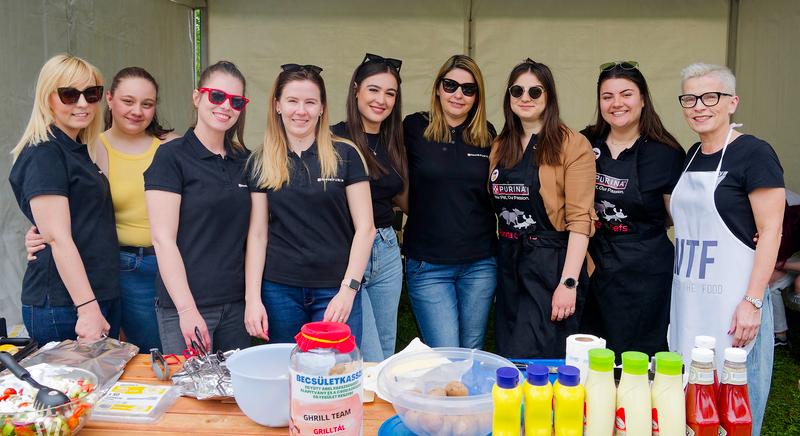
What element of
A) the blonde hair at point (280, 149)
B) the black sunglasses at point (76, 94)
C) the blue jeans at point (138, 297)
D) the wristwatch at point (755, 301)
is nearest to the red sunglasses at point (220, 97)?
the blonde hair at point (280, 149)

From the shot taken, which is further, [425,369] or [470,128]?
[470,128]

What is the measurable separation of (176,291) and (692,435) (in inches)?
63.1

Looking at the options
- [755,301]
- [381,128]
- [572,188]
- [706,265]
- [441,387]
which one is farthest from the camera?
[381,128]

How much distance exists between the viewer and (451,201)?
272 cm

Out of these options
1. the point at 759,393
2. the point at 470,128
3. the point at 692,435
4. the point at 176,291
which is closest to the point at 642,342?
the point at 759,393

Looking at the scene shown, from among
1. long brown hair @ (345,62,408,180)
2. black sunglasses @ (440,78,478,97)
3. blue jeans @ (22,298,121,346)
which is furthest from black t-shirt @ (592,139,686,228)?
blue jeans @ (22,298,121,346)

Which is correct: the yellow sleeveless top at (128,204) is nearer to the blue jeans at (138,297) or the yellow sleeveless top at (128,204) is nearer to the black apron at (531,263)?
the blue jeans at (138,297)

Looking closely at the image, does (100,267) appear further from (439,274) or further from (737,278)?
(737,278)

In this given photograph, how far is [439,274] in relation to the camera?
2.77 meters

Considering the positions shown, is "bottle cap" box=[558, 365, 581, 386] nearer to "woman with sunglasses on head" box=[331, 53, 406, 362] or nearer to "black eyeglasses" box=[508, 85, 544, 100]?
"woman with sunglasses on head" box=[331, 53, 406, 362]

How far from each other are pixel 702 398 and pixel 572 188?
4.62 ft

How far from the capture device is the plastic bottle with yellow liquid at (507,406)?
3.83 feet

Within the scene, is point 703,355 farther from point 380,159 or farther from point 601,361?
point 380,159

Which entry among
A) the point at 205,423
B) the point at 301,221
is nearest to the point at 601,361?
the point at 205,423
